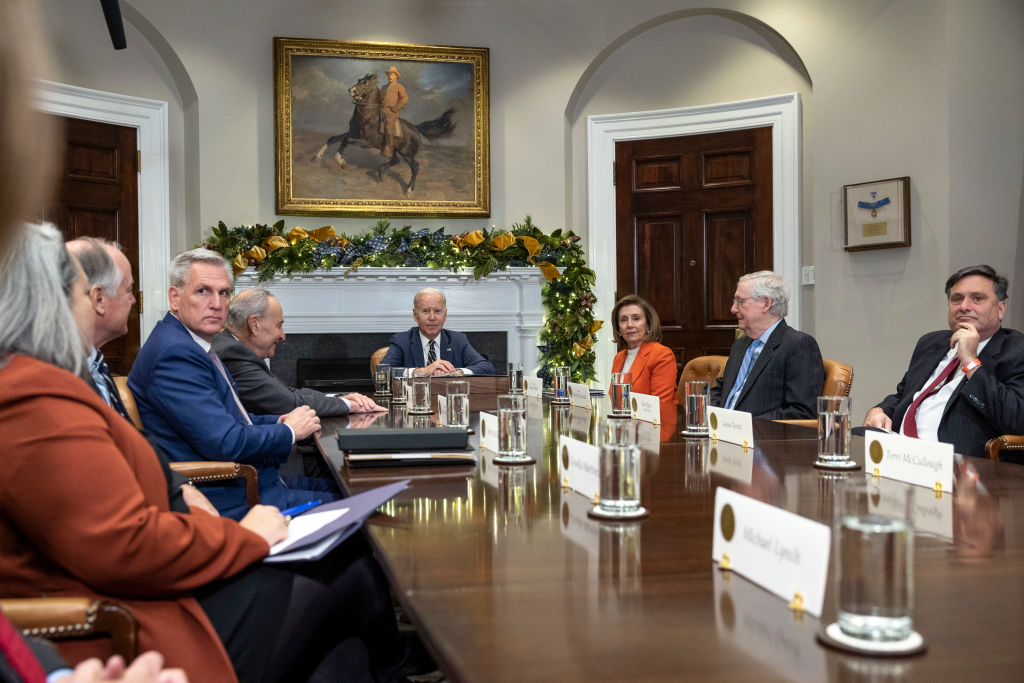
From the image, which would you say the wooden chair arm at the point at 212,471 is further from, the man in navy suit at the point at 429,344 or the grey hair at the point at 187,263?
the man in navy suit at the point at 429,344

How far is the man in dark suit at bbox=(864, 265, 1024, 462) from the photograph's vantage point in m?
2.91

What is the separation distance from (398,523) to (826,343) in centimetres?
535

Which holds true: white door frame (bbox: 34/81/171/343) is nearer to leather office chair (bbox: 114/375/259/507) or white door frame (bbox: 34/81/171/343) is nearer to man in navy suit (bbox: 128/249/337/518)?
man in navy suit (bbox: 128/249/337/518)

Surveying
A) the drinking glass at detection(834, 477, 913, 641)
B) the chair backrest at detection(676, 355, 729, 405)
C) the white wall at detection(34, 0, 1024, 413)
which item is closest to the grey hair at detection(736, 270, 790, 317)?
the chair backrest at detection(676, 355, 729, 405)

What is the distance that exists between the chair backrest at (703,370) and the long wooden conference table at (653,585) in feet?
9.07

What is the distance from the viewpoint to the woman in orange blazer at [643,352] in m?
4.27

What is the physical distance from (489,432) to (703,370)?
2.62 meters

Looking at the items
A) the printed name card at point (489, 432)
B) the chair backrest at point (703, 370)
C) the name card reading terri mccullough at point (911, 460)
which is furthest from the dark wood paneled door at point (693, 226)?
the name card reading terri mccullough at point (911, 460)

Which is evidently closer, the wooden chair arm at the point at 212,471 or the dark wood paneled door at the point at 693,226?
the wooden chair arm at the point at 212,471

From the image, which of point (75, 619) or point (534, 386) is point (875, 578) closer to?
point (75, 619)

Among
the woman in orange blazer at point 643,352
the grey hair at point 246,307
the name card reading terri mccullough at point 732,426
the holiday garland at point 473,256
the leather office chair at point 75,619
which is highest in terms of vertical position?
the holiday garland at point 473,256

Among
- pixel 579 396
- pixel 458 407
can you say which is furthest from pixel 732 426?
pixel 579 396

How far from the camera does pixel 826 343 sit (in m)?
6.22

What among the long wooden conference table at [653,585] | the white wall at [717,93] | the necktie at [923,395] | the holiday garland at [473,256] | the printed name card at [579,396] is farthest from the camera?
the holiday garland at [473,256]
